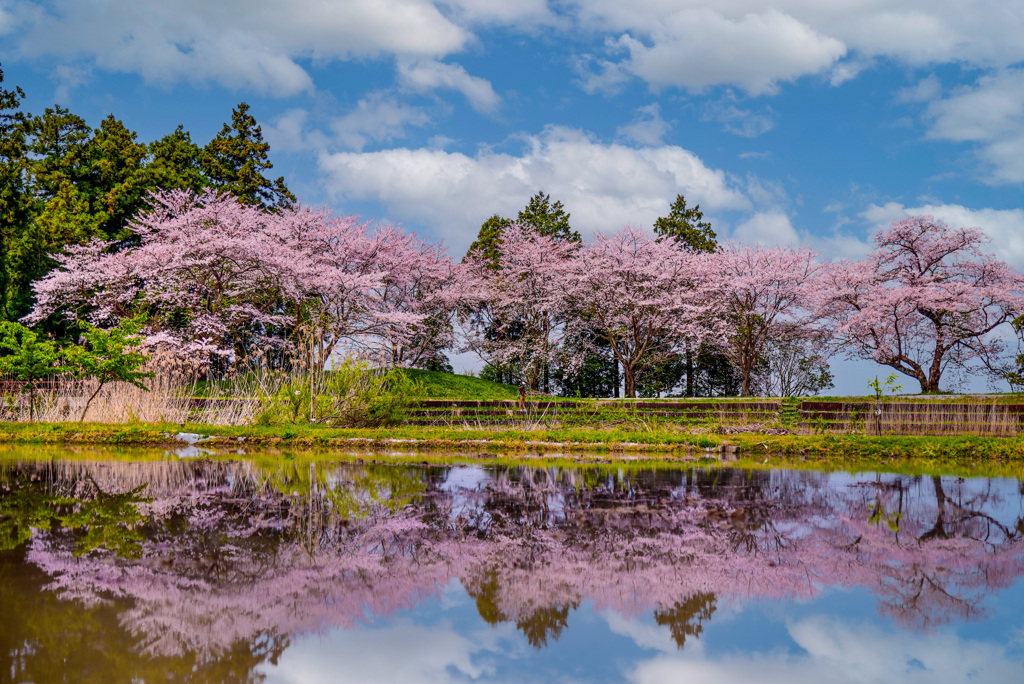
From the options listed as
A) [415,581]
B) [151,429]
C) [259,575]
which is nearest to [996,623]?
[415,581]

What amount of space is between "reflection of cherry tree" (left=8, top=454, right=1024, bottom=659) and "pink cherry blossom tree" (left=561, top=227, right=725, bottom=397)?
18733 mm

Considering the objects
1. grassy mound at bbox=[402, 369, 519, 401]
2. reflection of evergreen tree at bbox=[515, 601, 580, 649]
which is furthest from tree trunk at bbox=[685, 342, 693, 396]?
reflection of evergreen tree at bbox=[515, 601, 580, 649]

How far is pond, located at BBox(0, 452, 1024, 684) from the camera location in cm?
349

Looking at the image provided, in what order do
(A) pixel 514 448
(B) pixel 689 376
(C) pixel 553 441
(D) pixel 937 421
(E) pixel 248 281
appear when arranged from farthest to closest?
(B) pixel 689 376
(E) pixel 248 281
(D) pixel 937 421
(C) pixel 553 441
(A) pixel 514 448

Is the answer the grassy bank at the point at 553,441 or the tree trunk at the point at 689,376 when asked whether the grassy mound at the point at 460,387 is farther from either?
the grassy bank at the point at 553,441

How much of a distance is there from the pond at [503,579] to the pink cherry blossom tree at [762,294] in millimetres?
19103

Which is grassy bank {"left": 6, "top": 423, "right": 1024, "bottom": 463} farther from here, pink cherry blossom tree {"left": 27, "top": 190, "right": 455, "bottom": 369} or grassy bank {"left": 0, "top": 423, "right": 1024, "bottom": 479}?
pink cherry blossom tree {"left": 27, "top": 190, "right": 455, "bottom": 369}

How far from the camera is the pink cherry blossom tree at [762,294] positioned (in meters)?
26.5

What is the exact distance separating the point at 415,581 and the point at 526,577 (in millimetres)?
740

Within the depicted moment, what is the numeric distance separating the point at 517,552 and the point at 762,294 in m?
24.4

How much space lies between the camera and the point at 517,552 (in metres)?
5.25

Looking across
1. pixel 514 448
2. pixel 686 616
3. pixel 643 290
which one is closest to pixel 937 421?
pixel 514 448

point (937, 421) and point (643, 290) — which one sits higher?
point (643, 290)

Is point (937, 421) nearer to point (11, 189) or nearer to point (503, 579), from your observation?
point (503, 579)
